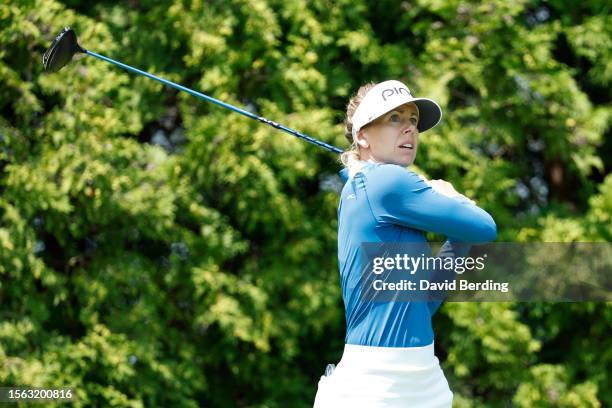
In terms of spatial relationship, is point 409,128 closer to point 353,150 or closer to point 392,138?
point 392,138

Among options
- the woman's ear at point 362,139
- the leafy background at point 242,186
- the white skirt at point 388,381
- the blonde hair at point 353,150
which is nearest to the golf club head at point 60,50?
the leafy background at point 242,186

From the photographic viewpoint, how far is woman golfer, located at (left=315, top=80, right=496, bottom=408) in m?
2.61

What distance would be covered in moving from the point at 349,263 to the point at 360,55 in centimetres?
335

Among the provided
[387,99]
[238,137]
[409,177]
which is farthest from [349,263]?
[238,137]

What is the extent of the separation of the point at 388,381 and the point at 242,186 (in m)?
3.05

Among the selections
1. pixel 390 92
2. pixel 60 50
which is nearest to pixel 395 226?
pixel 390 92

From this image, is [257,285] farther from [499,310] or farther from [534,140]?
[534,140]

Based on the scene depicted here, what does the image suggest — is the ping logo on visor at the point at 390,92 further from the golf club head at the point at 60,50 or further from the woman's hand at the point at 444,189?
the golf club head at the point at 60,50

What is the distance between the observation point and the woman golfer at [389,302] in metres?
2.61

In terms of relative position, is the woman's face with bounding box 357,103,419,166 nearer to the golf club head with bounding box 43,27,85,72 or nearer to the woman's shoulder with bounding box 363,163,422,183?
the woman's shoulder with bounding box 363,163,422,183

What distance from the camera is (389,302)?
2.65 m

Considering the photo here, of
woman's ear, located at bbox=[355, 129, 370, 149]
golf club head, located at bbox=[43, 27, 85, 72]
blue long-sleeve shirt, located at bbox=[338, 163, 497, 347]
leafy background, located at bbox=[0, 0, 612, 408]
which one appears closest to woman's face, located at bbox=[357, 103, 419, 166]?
woman's ear, located at bbox=[355, 129, 370, 149]

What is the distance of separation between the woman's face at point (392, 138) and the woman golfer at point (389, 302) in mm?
14

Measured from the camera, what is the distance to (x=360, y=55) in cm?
590
